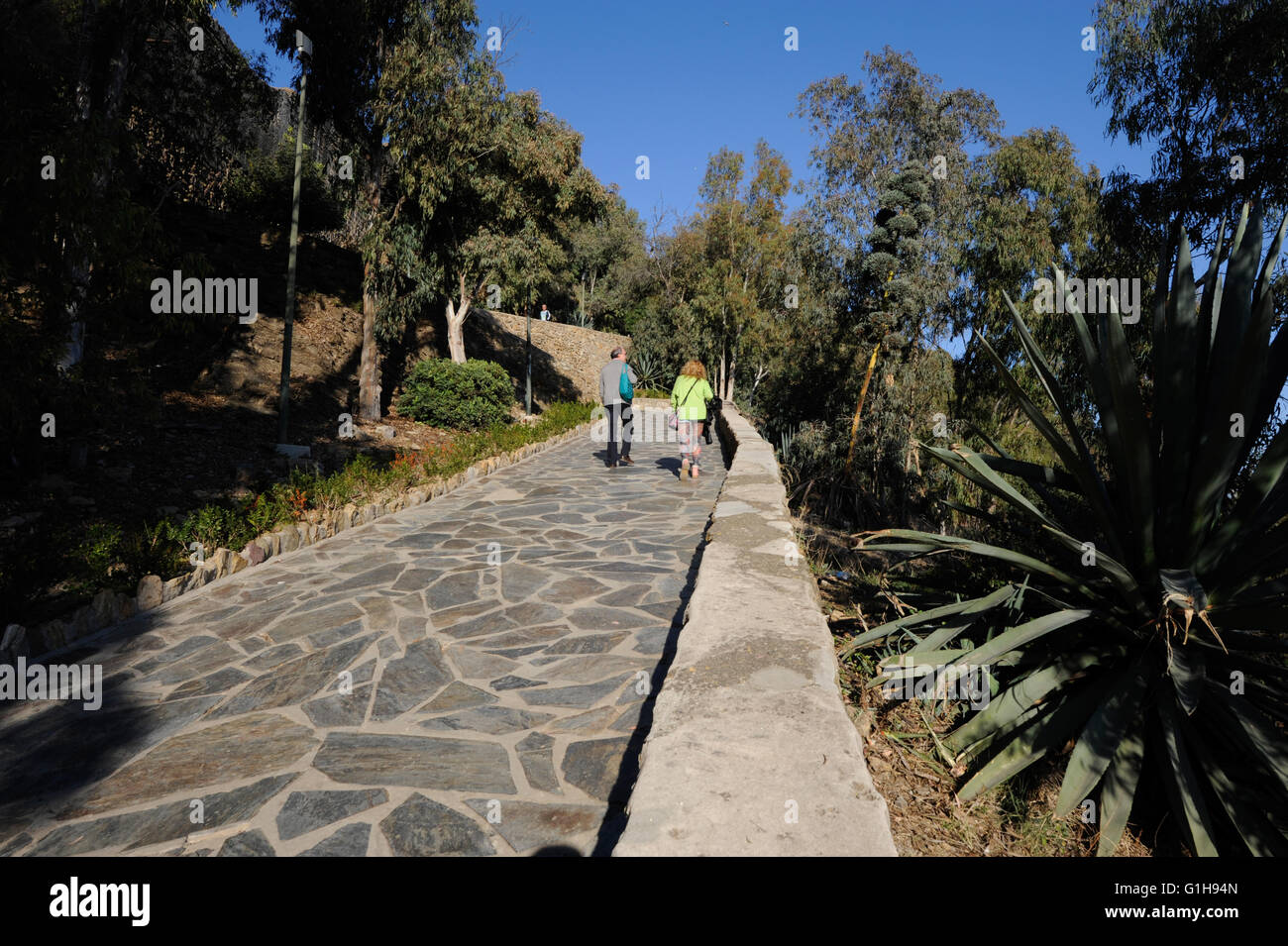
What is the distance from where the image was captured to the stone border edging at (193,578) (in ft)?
12.2

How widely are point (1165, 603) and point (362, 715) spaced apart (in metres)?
3.35

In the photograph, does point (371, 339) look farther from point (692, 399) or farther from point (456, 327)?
point (692, 399)

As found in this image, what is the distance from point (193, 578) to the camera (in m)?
4.85

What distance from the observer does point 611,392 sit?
10.6 m

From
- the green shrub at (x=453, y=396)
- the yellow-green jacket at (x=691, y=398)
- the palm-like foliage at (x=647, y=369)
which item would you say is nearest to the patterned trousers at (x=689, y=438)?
the yellow-green jacket at (x=691, y=398)

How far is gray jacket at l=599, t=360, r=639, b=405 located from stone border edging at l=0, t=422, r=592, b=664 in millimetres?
3067

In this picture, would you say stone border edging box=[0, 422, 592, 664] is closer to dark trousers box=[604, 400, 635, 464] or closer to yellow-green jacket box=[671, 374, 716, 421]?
dark trousers box=[604, 400, 635, 464]

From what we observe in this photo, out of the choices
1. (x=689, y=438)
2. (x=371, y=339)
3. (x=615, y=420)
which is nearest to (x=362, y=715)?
(x=689, y=438)

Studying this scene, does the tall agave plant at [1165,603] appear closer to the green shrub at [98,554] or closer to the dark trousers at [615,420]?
the green shrub at [98,554]

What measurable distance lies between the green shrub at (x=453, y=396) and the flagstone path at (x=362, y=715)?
315 inches
